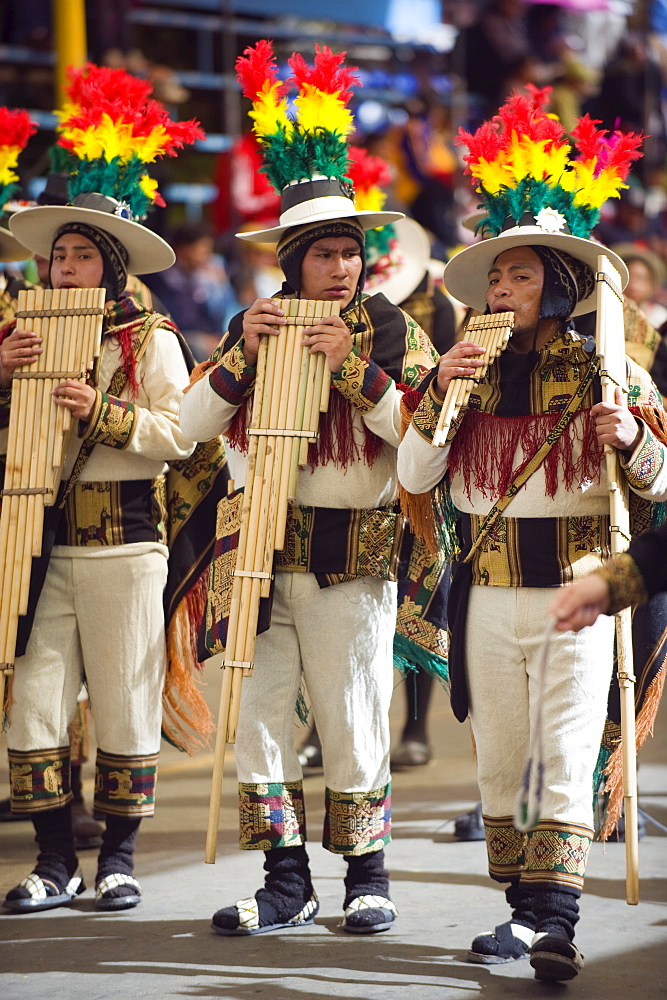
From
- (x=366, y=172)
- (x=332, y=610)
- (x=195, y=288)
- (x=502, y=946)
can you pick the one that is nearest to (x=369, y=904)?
(x=502, y=946)

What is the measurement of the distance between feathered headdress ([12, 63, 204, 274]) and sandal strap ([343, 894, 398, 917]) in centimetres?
211

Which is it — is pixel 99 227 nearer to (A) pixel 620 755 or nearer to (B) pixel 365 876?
(B) pixel 365 876

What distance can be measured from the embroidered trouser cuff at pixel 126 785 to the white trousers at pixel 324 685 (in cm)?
49

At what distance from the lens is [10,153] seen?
5.19 meters

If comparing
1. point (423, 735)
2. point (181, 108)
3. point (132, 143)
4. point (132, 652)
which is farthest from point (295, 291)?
point (181, 108)

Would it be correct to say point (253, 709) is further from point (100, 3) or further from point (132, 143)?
point (100, 3)

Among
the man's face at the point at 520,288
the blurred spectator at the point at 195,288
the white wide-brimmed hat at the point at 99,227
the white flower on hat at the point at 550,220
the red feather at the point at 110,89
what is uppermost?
the blurred spectator at the point at 195,288

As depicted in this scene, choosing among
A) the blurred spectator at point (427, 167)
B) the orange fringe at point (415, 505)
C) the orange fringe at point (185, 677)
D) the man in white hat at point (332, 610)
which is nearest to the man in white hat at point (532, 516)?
the orange fringe at point (415, 505)

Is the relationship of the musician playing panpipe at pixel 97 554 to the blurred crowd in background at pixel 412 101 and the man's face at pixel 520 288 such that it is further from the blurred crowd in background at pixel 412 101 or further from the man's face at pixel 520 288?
the blurred crowd in background at pixel 412 101

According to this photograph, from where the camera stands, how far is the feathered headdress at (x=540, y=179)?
380cm

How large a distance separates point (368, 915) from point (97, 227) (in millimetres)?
2252

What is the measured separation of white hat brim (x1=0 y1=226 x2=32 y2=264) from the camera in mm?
5324

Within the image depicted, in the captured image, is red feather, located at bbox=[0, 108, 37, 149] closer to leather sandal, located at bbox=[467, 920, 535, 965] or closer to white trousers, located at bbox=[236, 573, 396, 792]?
white trousers, located at bbox=[236, 573, 396, 792]

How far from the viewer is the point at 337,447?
406cm
